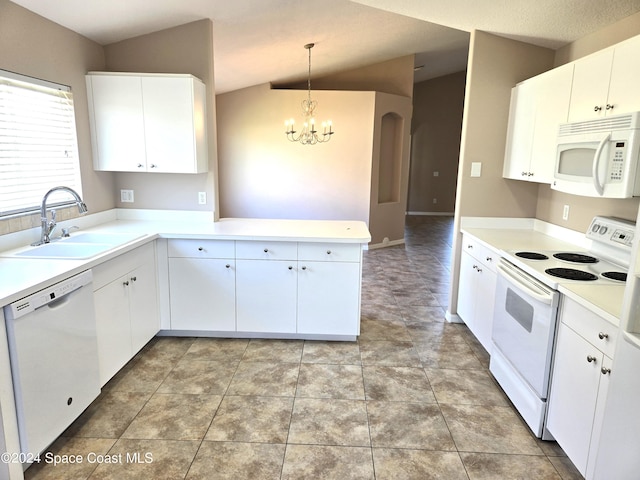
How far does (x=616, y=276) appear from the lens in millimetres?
2197

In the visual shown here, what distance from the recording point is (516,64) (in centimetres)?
343

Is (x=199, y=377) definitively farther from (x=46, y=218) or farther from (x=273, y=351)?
(x=46, y=218)

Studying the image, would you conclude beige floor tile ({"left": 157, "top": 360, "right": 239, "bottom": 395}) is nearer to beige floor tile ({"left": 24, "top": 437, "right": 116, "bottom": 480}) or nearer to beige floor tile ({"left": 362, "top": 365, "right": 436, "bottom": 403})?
Answer: beige floor tile ({"left": 24, "top": 437, "right": 116, "bottom": 480})

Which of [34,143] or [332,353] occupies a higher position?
[34,143]

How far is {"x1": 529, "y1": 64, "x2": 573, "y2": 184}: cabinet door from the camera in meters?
2.73

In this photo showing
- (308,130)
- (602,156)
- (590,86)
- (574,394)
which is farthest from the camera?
(308,130)

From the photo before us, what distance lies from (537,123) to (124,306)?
A: 3142 mm

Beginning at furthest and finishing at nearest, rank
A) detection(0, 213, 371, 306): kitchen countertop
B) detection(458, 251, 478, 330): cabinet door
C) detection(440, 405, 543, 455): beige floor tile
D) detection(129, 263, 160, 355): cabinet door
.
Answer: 1. detection(458, 251, 478, 330): cabinet door
2. detection(129, 263, 160, 355): cabinet door
3. detection(440, 405, 543, 455): beige floor tile
4. detection(0, 213, 371, 306): kitchen countertop

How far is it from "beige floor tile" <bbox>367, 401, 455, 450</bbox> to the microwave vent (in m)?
1.82

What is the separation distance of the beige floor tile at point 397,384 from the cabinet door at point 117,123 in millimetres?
2420

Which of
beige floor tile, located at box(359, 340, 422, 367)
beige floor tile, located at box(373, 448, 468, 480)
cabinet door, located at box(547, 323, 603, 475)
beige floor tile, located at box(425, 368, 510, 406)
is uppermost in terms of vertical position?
cabinet door, located at box(547, 323, 603, 475)

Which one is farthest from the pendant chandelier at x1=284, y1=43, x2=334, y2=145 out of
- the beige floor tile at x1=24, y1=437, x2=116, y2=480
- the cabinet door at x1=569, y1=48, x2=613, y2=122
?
the beige floor tile at x1=24, y1=437, x2=116, y2=480

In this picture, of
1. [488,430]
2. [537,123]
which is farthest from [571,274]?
[537,123]

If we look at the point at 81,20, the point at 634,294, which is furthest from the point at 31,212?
the point at 634,294
